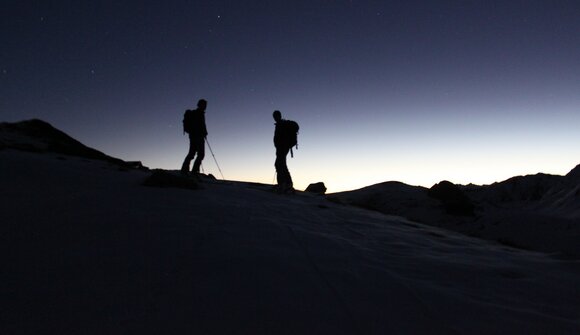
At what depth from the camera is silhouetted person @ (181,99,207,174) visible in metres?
10.9

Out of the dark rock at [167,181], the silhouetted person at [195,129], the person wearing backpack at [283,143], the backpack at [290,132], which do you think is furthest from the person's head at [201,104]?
the dark rock at [167,181]

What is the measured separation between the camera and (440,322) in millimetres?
2139

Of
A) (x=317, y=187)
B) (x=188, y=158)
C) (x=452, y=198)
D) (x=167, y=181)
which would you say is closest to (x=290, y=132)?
(x=188, y=158)

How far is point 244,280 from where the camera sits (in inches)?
99.0

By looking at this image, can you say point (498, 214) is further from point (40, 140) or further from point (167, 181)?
point (40, 140)

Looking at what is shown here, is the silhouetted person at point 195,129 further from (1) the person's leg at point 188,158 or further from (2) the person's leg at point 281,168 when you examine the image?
(2) the person's leg at point 281,168

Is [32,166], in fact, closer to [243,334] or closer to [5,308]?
[5,308]

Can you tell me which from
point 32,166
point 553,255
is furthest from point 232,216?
point 32,166

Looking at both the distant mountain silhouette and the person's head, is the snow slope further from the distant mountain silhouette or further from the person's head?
the distant mountain silhouette

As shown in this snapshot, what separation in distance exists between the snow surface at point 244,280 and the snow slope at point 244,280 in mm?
11

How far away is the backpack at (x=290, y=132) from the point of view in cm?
1099

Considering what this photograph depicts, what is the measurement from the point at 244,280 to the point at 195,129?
894 centimetres

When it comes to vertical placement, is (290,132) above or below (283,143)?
above

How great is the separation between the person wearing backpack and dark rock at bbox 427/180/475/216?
6012 millimetres
